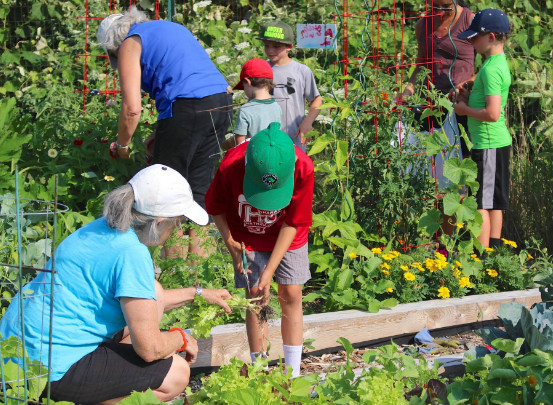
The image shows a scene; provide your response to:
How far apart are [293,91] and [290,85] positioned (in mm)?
49

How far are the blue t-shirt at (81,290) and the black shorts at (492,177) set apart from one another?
309 centimetres

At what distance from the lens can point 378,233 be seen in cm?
519

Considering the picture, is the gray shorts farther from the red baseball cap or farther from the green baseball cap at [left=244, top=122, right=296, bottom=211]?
the red baseball cap

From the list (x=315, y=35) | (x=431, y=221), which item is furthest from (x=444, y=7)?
(x=431, y=221)

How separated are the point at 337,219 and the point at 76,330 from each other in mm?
2463

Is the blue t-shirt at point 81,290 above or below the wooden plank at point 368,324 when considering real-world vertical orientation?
above

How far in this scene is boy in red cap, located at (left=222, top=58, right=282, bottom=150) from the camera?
15.4 ft

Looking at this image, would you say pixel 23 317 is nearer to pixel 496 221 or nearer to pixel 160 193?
pixel 160 193

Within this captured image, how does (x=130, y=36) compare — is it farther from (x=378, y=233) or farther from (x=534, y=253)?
(x=534, y=253)

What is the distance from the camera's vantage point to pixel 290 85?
5590 mm

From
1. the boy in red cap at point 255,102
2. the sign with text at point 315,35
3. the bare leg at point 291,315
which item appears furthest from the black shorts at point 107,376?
the sign with text at point 315,35

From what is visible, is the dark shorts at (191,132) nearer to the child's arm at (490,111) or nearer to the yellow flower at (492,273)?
the child's arm at (490,111)

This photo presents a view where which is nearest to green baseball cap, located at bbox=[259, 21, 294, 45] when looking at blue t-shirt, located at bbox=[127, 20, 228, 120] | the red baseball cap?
the red baseball cap

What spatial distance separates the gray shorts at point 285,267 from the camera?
3697mm
